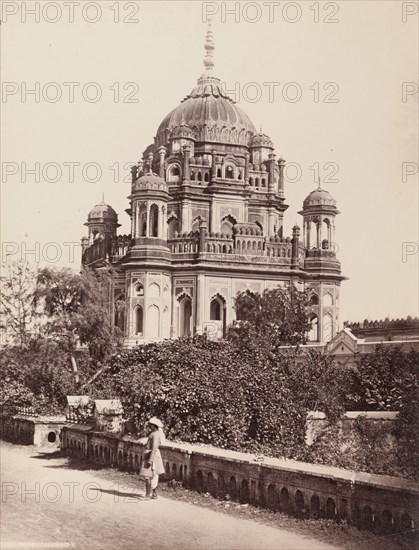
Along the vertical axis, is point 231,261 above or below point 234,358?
above

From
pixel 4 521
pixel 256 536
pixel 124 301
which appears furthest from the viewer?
pixel 124 301

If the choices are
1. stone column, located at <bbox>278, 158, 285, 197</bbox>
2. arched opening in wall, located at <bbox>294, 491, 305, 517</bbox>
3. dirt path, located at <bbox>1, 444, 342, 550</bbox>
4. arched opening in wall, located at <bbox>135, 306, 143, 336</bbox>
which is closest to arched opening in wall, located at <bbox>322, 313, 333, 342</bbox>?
stone column, located at <bbox>278, 158, 285, 197</bbox>

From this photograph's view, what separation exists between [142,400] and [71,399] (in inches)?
227

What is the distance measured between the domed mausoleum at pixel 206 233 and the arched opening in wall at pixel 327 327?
0.06m

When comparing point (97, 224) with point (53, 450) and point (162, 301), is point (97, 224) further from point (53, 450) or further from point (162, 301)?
point (53, 450)

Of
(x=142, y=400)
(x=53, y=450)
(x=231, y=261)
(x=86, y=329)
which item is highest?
(x=231, y=261)

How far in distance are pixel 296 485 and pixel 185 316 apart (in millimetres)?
27623

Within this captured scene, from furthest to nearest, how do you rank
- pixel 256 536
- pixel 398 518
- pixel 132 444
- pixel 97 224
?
pixel 97 224 < pixel 132 444 < pixel 256 536 < pixel 398 518

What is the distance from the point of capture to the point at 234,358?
17.6 m

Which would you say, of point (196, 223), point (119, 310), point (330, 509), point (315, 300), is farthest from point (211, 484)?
point (196, 223)

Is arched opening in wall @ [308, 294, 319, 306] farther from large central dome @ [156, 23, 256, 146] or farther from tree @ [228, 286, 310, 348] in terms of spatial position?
large central dome @ [156, 23, 256, 146]

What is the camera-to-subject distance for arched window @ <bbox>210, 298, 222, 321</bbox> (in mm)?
37406

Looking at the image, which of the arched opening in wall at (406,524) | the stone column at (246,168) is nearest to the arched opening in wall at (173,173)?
the stone column at (246,168)

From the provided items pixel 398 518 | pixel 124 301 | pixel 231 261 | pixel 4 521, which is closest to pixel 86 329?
pixel 124 301
